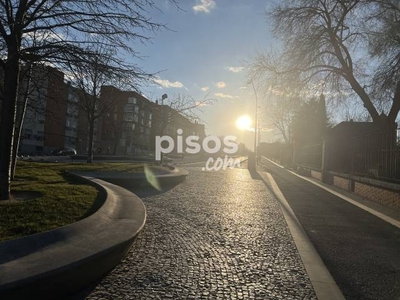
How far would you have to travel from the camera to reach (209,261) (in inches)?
191

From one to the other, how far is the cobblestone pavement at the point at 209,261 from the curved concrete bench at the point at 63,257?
210 millimetres

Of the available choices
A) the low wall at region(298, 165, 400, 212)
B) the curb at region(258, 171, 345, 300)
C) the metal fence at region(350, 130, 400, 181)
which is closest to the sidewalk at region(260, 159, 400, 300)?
the curb at region(258, 171, 345, 300)

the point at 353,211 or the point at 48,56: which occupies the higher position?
the point at 48,56

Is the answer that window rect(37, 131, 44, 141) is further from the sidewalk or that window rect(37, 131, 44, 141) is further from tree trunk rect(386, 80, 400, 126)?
the sidewalk

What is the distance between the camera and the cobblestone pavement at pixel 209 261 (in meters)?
3.82

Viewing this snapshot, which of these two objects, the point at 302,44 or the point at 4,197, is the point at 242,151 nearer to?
the point at 302,44

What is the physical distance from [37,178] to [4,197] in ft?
13.3

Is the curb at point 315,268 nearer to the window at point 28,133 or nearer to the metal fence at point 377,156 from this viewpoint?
the metal fence at point 377,156

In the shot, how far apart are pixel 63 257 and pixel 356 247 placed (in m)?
4.47

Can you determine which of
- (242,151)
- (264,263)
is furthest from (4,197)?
(242,151)

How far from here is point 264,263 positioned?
4875 millimetres

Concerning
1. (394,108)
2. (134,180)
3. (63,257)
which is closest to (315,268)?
(63,257)

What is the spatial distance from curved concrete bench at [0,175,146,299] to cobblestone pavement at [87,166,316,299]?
21 cm

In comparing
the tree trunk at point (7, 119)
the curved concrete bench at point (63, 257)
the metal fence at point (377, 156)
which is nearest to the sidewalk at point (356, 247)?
the metal fence at point (377, 156)
